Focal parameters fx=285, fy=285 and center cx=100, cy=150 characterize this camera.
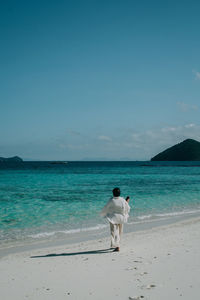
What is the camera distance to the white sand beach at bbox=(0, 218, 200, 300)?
5.09 meters

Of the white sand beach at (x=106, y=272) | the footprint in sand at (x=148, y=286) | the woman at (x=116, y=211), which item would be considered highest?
the woman at (x=116, y=211)

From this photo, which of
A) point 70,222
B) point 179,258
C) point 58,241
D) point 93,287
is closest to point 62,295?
point 93,287

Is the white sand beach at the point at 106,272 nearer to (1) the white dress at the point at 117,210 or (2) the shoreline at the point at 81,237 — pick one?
(2) the shoreline at the point at 81,237

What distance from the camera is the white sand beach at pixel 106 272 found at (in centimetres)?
509

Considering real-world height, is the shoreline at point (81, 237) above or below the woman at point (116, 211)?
below

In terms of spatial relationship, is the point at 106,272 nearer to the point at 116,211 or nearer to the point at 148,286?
the point at 148,286

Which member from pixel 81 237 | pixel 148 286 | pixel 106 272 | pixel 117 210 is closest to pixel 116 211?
pixel 117 210

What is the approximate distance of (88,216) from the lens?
1493 centimetres

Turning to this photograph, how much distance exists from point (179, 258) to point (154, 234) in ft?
12.0

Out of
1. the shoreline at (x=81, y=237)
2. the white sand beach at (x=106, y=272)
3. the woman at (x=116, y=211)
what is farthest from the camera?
the shoreline at (x=81, y=237)

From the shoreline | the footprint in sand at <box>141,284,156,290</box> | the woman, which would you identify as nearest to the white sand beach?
the footprint in sand at <box>141,284,156,290</box>

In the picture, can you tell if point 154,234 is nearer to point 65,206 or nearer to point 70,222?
point 70,222

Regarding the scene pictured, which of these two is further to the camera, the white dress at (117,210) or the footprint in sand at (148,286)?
the white dress at (117,210)

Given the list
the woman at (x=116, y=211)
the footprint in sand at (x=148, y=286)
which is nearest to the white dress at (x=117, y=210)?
the woman at (x=116, y=211)
